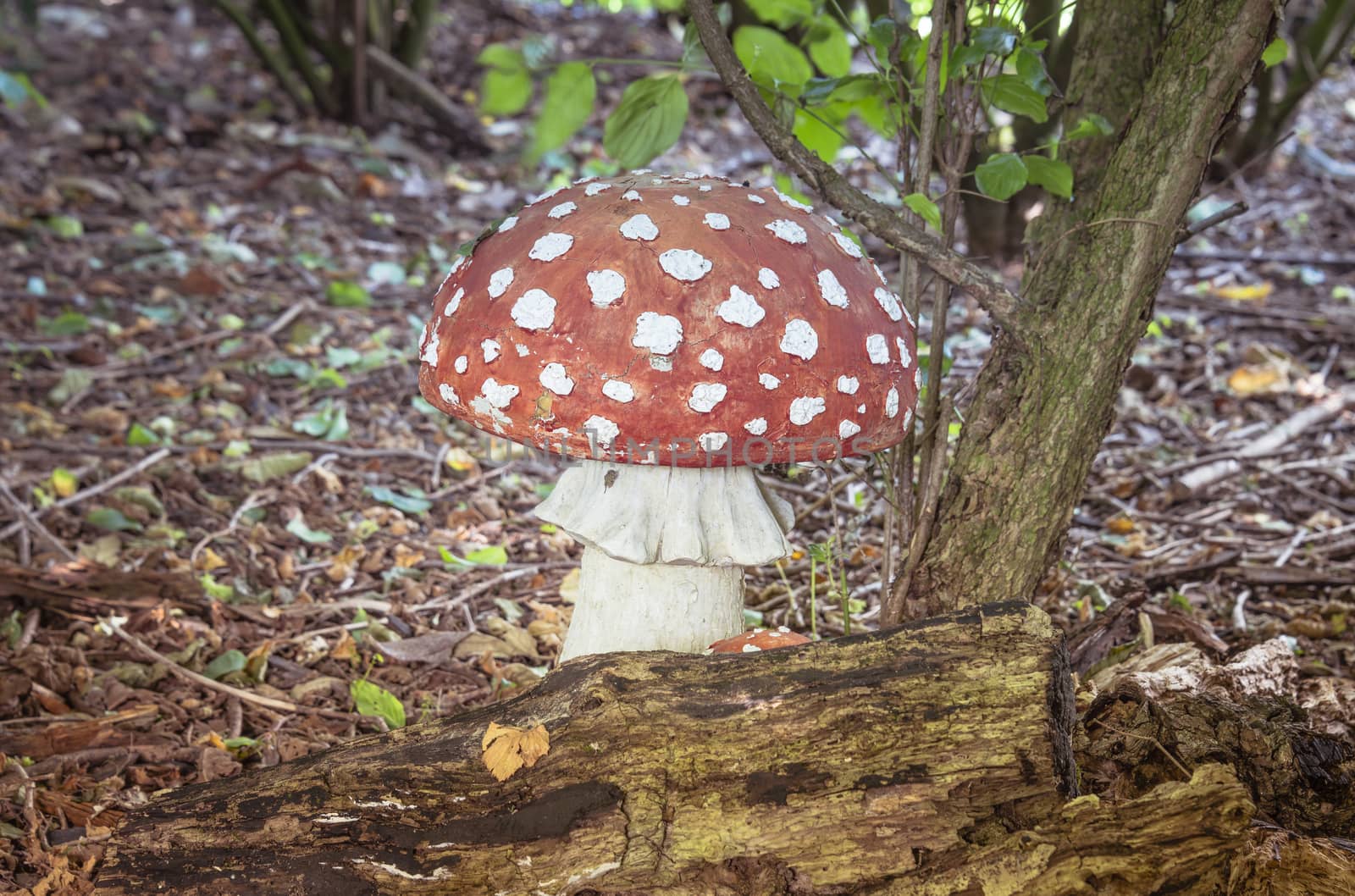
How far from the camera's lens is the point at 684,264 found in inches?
95.8

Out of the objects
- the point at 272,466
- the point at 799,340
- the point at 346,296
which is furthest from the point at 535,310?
the point at 346,296

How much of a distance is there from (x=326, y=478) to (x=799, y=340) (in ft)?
9.33

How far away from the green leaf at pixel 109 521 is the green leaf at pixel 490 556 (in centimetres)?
124

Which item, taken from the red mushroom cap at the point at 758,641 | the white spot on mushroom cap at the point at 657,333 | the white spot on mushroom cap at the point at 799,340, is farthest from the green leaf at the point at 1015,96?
the red mushroom cap at the point at 758,641

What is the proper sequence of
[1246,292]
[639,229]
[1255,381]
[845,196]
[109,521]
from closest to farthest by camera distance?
[639,229] < [845,196] < [109,521] < [1255,381] < [1246,292]

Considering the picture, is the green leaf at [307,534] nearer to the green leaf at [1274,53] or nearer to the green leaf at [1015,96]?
the green leaf at [1015,96]

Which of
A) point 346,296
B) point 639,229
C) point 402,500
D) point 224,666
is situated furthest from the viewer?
point 346,296

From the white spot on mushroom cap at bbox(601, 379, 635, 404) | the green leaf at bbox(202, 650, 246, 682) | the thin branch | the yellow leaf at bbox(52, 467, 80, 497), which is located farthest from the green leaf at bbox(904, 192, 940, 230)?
the yellow leaf at bbox(52, 467, 80, 497)

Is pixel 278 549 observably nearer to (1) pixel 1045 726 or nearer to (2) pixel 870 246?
(1) pixel 1045 726

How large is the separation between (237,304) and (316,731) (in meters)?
3.78

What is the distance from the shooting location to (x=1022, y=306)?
290 centimetres

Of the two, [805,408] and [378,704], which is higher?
[805,408]

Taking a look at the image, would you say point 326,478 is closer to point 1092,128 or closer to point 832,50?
point 832,50

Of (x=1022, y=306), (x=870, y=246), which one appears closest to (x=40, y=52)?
(x=870, y=246)
